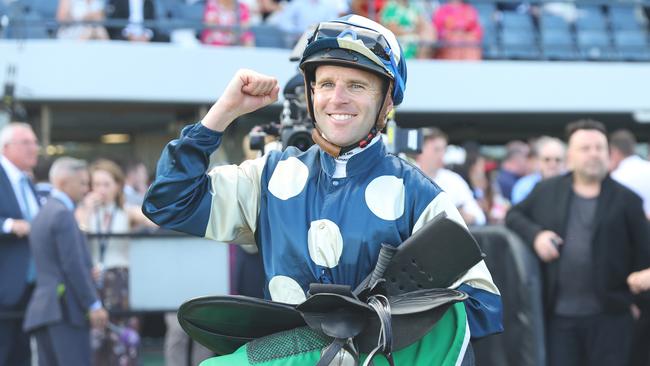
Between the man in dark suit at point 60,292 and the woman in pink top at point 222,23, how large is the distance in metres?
4.79

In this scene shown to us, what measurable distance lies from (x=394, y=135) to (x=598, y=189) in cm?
183

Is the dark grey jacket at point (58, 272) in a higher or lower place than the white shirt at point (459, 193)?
lower

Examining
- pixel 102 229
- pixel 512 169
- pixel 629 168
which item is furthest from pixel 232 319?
pixel 512 169

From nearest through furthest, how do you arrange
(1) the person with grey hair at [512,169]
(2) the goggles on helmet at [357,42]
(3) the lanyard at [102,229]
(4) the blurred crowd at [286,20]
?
(2) the goggles on helmet at [357,42]
(3) the lanyard at [102,229]
(1) the person with grey hair at [512,169]
(4) the blurred crowd at [286,20]

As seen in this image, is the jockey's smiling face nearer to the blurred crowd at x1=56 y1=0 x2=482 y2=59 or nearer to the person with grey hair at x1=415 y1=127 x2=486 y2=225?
the person with grey hair at x1=415 y1=127 x2=486 y2=225

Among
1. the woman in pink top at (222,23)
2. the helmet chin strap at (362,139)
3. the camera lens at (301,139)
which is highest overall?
the woman in pink top at (222,23)

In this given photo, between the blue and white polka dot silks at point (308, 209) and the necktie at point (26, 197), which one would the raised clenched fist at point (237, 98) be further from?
the necktie at point (26, 197)

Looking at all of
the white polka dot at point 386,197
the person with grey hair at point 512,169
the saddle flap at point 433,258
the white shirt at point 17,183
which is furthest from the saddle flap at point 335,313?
the person with grey hair at point 512,169

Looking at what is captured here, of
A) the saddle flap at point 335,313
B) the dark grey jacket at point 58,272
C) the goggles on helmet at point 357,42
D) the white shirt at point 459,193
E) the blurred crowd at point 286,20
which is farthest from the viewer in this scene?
the blurred crowd at point 286,20

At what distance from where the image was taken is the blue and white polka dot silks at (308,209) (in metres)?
2.76

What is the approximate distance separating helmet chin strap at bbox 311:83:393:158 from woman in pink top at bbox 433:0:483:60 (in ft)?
30.4

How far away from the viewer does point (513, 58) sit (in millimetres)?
12789

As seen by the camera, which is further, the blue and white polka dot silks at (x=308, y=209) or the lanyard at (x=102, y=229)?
the lanyard at (x=102, y=229)

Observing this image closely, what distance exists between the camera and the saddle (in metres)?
2.59
